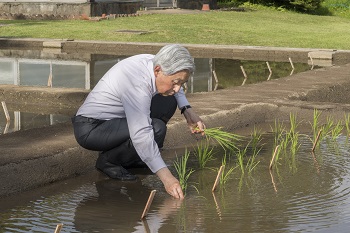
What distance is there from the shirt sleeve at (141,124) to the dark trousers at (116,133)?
0.56 metres

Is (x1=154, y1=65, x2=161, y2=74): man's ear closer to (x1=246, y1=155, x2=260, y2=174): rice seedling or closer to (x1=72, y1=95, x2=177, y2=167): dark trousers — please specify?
(x1=72, y1=95, x2=177, y2=167): dark trousers

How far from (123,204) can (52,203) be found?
50cm

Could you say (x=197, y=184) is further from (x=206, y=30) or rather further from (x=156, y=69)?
(x=206, y=30)

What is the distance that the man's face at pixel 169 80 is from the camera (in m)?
5.81

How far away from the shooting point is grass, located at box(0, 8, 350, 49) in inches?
910

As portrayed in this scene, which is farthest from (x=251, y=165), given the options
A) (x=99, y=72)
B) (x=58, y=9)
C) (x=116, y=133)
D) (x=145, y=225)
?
(x=58, y=9)

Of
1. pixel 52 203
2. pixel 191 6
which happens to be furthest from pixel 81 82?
pixel 191 6

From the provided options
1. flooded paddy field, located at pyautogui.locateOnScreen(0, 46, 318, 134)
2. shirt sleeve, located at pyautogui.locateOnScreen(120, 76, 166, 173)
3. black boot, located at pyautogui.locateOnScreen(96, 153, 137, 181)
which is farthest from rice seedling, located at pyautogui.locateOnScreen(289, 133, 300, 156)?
flooded paddy field, located at pyautogui.locateOnScreen(0, 46, 318, 134)

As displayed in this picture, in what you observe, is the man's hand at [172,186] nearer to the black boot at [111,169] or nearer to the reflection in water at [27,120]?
the black boot at [111,169]

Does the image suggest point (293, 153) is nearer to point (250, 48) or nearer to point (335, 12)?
point (250, 48)

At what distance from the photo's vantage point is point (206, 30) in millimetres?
25156

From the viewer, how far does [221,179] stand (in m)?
6.74

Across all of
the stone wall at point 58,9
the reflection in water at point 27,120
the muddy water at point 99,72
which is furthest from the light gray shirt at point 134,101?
the stone wall at point 58,9

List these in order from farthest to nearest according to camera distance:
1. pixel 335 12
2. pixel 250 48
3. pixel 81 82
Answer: pixel 335 12 < pixel 250 48 < pixel 81 82
